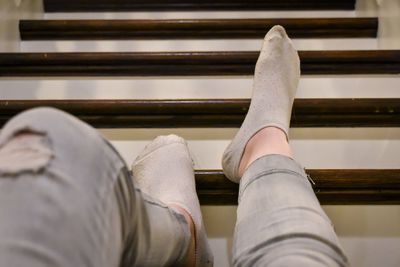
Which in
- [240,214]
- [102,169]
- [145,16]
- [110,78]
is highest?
[145,16]

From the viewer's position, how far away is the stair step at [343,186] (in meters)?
0.96

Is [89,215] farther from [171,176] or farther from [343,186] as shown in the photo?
[343,186]

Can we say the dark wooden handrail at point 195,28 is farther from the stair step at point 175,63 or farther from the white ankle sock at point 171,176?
the white ankle sock at point 171,176

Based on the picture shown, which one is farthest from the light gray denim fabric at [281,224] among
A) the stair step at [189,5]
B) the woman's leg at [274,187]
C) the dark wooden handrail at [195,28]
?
the stair step at [189,5]

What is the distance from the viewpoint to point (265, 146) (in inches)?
34.5

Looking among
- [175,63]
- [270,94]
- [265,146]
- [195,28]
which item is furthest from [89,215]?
[195,28]

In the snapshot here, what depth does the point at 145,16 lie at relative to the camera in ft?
4.94

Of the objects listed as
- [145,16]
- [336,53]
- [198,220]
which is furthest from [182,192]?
[145,16]

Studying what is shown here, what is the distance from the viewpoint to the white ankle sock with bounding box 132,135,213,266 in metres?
0.86

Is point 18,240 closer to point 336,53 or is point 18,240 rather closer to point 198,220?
point 198,220

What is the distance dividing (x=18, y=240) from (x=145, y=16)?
3.99 ft

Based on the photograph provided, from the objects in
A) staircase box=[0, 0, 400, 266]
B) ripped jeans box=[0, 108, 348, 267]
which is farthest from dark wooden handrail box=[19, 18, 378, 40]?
ripped jeans box=[0, 108, 348, 267]

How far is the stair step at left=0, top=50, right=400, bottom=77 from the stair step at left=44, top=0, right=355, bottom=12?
350 millimetres

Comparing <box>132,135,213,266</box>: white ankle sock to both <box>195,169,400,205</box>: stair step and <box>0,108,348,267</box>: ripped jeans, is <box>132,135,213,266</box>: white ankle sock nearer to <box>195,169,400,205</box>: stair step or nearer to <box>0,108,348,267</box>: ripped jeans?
<box>195,169,400,205</box>: stair step
